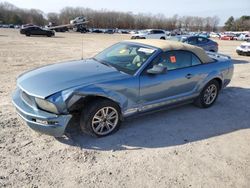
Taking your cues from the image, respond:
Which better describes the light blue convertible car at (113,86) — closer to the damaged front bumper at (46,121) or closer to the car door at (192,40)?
the damaged front bumper at (46,121)

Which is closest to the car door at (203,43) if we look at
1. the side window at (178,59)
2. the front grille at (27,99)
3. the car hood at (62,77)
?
the side window at (178,59)

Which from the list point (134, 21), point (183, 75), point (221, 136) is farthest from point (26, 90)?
point (134, 21)

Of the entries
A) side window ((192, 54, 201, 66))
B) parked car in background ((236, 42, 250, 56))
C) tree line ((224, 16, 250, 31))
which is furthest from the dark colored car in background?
tree line ((224, 16, 250, 31))

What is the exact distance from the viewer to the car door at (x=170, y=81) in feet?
14.5

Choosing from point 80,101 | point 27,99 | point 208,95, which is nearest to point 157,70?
point 80,101

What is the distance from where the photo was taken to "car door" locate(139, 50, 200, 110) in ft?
14.5

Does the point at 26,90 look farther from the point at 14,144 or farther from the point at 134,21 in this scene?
the point at 134,21

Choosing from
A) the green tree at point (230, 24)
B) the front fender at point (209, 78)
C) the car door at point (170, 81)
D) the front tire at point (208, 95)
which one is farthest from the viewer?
the green tree at point (230, 24)

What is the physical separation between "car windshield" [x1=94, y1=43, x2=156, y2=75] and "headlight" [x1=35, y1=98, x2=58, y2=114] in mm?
1378

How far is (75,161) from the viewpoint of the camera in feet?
11.4

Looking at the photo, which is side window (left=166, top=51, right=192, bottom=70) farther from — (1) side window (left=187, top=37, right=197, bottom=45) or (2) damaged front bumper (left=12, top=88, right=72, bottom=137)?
(1) side window (left=187, top=37, right=197, bottom=45)

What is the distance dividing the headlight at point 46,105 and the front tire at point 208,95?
3.26 m

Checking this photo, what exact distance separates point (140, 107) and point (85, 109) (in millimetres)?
1059

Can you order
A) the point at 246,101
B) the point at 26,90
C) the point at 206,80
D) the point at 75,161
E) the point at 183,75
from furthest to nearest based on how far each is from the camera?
the point at 246,101 → the point at 206,80 → the point at 183,75 → the point at 26,90 → the point at 75,161
